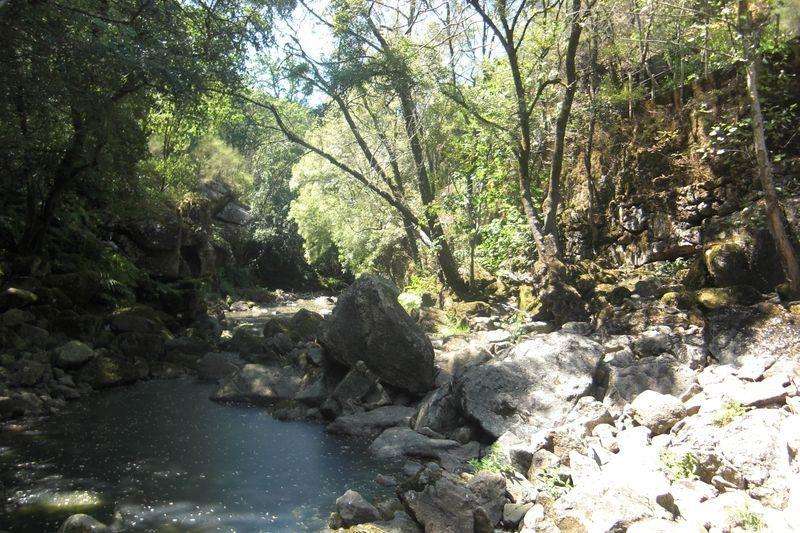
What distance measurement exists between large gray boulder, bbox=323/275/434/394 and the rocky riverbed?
0.03 metres

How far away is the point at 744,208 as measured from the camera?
11.8 meters

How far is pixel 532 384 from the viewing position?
9.09 metres

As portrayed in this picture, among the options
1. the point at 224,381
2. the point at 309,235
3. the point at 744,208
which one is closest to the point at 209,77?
the point at 224,381

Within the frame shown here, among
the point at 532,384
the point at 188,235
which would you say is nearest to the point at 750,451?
the point at 532,384

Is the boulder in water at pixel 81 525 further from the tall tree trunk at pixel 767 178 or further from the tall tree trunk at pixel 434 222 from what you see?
the tall tree trunk at pixel 434 222

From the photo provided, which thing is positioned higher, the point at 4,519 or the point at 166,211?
the point at 166,211

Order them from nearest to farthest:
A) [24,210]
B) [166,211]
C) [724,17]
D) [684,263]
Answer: [724,17] → [684,263] → [24,210] → [166,211]

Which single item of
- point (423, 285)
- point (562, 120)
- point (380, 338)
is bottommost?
point (380, 338)

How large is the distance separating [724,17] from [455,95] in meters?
6.60

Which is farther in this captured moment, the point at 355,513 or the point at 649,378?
the point at 649,378

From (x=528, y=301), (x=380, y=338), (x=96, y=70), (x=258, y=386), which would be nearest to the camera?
(x=96, y=70)

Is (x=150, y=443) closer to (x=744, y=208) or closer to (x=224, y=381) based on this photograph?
(x=224, y=381)

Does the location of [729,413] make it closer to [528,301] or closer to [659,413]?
[659,413]

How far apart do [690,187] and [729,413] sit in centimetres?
785
